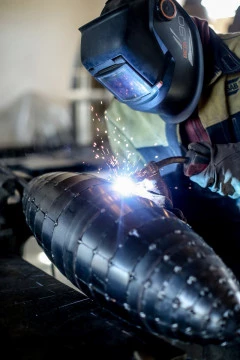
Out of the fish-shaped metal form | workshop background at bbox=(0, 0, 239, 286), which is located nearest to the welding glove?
the fish-shaped metal form

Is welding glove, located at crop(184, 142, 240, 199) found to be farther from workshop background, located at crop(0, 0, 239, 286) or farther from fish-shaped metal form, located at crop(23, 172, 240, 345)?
workshop background, located at crop(0, 0, 239, 286)

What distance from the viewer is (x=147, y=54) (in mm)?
1941

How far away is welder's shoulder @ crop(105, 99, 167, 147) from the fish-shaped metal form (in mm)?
1354

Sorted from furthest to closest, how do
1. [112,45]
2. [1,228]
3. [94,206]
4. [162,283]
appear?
[1,228], [112,45], [94,206], [162,283]

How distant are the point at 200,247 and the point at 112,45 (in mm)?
1144

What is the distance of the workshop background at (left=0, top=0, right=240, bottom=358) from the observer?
6.93 metres

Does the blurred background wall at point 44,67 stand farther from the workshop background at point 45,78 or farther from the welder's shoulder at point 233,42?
the welder's shoulder at point 233,42

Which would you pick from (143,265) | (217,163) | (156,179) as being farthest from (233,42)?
(143,265)

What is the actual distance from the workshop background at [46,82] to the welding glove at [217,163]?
472cm

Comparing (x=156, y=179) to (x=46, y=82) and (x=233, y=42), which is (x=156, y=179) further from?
(x=46, y=82)

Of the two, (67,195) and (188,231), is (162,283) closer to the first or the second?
(188,231)

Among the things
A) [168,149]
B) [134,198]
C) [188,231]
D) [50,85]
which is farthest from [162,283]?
[50,85]

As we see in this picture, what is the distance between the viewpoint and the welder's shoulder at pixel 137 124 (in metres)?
2.86

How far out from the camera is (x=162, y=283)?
120cm
